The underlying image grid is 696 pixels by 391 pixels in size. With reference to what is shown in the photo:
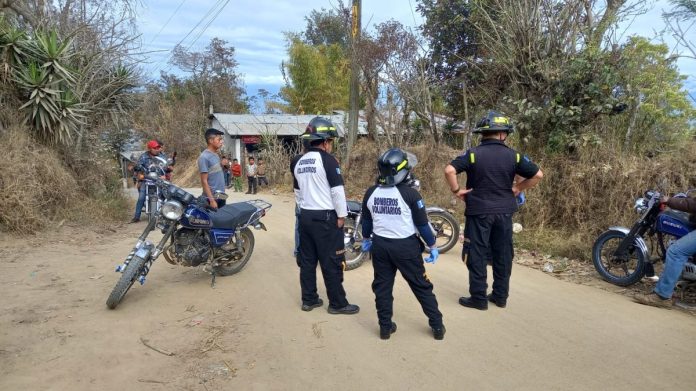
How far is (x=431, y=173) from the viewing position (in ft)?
35.3

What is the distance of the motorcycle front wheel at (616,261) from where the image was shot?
5148 mm

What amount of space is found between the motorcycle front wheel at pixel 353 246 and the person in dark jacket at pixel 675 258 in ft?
10.7

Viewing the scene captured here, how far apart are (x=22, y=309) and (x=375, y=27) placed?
38.4 feet

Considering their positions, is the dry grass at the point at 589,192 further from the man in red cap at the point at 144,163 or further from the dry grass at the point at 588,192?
the man in red cap at the point at 144,163

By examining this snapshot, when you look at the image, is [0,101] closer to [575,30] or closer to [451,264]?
[451,264]

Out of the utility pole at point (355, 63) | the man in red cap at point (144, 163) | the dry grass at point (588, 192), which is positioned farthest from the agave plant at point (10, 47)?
the dry grass at point (588, 192)

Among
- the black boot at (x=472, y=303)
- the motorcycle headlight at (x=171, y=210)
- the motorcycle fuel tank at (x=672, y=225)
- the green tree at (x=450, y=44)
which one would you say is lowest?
the black boot at (x=472, y=303)

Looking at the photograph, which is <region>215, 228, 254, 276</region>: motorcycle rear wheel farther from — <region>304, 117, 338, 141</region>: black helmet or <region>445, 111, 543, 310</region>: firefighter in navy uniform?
<region>445, 111, 543, 310</region>: firefighter in navy uniform

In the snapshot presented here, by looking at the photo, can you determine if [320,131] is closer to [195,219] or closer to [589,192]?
[195,219]

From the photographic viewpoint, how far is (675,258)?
14.9 feet

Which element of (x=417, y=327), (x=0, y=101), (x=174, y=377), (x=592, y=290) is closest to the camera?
(x=174, y=377)

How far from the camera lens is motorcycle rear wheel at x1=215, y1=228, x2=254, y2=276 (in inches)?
231

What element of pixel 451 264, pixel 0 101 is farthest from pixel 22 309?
pixel 0 101

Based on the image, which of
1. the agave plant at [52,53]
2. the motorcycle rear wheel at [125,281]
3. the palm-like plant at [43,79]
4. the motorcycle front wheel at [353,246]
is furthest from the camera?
the agave plant at [52,53]
